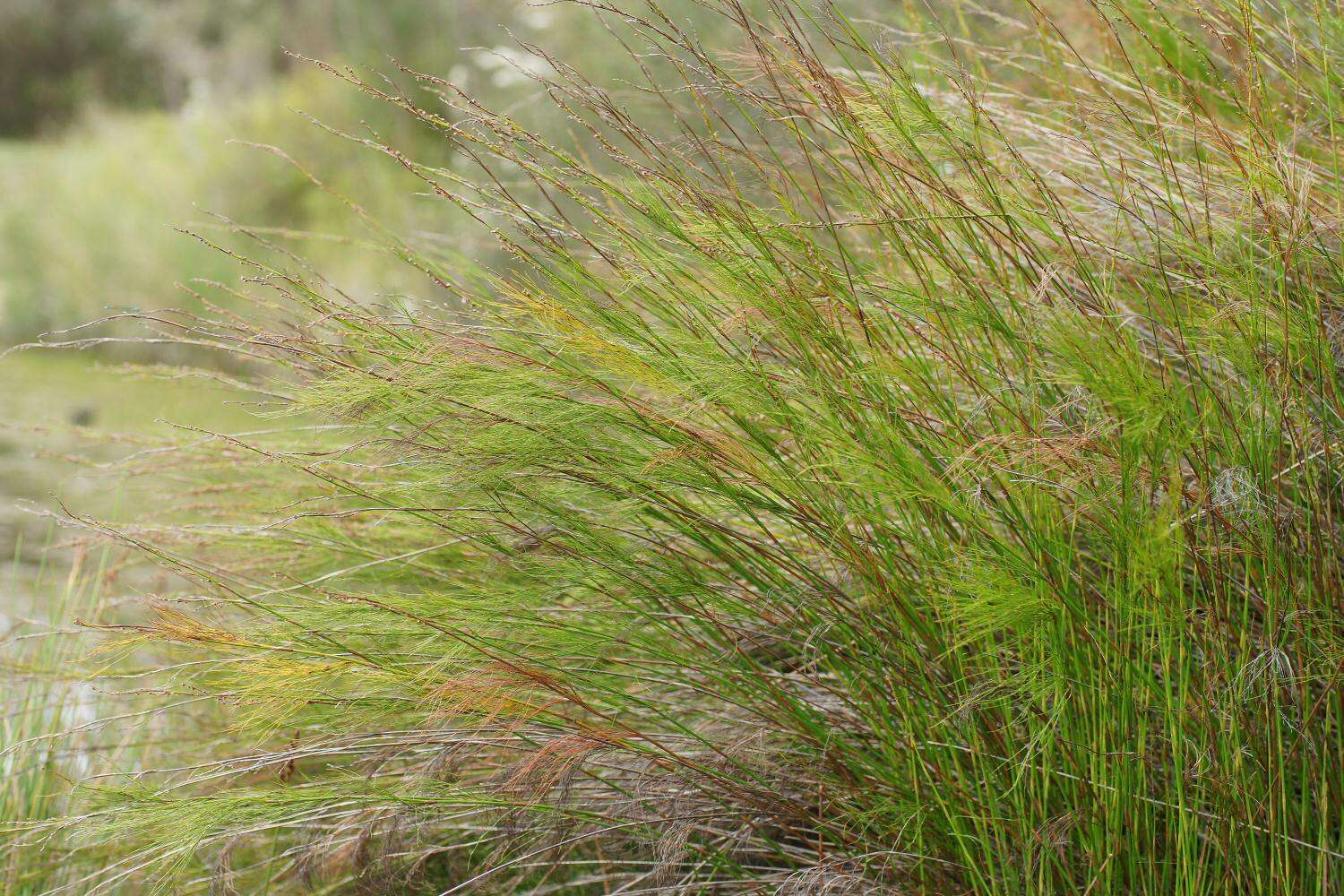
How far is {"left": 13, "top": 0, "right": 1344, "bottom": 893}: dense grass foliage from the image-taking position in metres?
1.46

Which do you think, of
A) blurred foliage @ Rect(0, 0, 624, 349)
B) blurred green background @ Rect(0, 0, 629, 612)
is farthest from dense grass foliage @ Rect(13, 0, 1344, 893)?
blurred foliage @ Rect(0, 0, 624, 349)

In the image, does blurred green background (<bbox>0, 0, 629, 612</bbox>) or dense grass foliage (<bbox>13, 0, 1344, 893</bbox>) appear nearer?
dense grass foliage (<bbox>13, 0, 1344, 893</bbox>)

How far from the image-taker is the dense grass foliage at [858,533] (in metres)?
1.46

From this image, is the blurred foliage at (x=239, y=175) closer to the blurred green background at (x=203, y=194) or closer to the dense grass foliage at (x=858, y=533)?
the blurred green background at (x=203, y=194)

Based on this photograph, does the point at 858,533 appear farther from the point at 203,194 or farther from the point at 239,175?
the point at 203,194

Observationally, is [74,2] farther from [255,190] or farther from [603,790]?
[603,790]

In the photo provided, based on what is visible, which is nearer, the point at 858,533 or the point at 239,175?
the point at 858,533

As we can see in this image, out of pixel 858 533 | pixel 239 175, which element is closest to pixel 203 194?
pixel 239 175

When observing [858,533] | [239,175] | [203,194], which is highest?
[858,533]

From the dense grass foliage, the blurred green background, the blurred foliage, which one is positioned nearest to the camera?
the dense grass foliage

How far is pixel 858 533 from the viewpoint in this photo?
1649 millimetres

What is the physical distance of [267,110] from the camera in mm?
10914

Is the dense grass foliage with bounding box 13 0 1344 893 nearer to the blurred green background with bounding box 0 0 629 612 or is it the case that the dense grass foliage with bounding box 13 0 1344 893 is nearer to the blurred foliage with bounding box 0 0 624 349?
the blurred green background with bounding box 0 0 629 612

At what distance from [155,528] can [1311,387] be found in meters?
1.75
